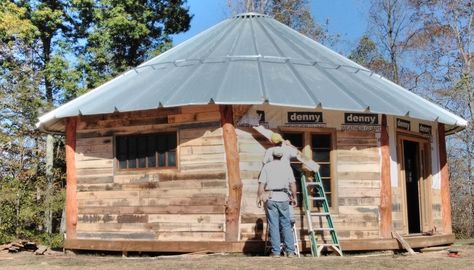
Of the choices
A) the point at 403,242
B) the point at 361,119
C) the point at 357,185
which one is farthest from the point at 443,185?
the point at 361,119

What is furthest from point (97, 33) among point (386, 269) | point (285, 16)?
point (386, 269)

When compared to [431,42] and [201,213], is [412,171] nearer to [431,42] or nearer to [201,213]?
[201,213]

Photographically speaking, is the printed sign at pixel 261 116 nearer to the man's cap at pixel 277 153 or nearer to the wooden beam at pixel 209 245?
the man's cap at pixel 277 153

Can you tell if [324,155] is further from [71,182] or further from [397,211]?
[71,182]

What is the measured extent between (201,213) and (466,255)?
166 inches

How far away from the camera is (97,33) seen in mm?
21141

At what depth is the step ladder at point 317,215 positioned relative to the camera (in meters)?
9.57

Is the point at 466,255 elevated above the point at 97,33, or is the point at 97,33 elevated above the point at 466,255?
the point at 97,33

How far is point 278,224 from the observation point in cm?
888

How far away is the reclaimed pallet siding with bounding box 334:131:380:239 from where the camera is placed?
10.4 metres

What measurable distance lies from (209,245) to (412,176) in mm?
4936

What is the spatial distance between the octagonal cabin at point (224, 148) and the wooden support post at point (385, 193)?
2 cm

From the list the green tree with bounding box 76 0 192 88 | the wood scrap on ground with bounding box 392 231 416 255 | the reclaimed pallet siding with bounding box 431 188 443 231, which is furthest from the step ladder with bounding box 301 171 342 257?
the green tree with bounding box 76 0 192 88

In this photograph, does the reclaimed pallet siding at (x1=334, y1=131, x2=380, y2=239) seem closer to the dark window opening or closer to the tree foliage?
the dark window opening
